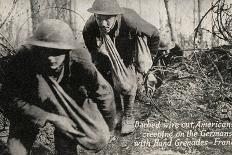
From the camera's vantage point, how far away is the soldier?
214cm

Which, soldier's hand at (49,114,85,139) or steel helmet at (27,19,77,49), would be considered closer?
steel helmet at (27,19,77,49)

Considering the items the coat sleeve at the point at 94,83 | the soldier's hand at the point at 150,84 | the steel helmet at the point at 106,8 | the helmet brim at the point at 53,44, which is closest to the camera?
the helmet brim at the point at 53,44

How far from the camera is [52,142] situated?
2.23 m

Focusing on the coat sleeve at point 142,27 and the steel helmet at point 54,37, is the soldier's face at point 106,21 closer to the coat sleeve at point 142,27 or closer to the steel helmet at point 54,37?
the coat sleeve at point 142,27

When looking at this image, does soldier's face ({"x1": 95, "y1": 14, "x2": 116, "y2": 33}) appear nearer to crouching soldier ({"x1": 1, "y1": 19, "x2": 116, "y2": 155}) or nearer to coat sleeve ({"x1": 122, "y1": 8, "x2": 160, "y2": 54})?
coat sleeve ({"x1": 122, "y1": 8, "x2": 160, "y2": 54})

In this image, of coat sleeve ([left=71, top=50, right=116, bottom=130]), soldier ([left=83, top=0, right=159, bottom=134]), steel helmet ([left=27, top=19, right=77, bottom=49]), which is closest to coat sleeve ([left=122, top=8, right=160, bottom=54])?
soldier ([left=83, top=0, right=159, bottom=134])

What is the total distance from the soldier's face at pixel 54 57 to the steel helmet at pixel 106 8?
1.33 feet

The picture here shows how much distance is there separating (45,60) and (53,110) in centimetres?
24

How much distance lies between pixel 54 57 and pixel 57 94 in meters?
0.19

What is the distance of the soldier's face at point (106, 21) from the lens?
7.01 feet

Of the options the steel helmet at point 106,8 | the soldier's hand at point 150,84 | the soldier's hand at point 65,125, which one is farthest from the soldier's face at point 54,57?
the soldier's hand at point 150,84

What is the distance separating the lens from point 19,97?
1.85 meters

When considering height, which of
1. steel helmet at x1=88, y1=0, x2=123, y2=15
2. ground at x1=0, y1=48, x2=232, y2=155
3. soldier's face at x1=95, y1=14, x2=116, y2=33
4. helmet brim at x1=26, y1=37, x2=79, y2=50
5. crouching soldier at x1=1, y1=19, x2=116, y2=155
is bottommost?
ground at x1=0, y1=48, x2=232, y2=155

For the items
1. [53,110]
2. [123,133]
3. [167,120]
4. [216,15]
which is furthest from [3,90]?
[216,15]
